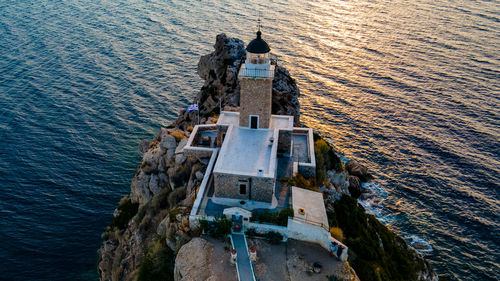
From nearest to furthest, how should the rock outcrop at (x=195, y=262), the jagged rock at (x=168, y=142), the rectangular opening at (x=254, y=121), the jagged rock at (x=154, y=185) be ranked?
1. the rock outcrop at (x=195, y=262)
2. the rectangular opening at (x=254, y=121)
3. the jagged rock at (x=154, y=185)
4. the jagged rock at (x=168, y=142)

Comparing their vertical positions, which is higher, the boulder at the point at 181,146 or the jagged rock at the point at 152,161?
the boulder at the point at 181,146

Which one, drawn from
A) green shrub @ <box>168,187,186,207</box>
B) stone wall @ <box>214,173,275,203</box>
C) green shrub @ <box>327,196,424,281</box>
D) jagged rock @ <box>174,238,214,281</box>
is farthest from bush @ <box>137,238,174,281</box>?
green shrub @ <box>327,196,424,281</box>

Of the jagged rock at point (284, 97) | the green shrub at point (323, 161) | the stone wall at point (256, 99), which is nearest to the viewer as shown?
the stone wall at point (256, 99)

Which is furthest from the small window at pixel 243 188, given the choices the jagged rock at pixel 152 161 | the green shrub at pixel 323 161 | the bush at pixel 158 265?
the jagged rock at pixel 152 161

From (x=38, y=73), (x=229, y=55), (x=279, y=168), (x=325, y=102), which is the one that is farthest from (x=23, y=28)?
(x=279, y=168)

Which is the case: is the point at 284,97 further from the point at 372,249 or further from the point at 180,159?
the point at 372,249

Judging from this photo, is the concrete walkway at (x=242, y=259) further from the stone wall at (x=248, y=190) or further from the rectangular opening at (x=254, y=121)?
the rectangular opening at (x=254, y=121)
